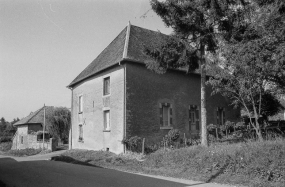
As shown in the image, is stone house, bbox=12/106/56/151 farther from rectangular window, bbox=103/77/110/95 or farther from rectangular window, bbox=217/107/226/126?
rectangular window, bbox=217/107/226/126

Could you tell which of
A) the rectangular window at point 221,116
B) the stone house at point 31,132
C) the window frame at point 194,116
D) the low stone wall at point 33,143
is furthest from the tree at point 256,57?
the stone house at point 31,132

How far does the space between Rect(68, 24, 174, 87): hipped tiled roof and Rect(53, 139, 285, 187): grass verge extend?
7.80 metres

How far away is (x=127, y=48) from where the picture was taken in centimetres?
2016

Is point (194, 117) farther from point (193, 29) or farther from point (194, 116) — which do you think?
point (193, 29)

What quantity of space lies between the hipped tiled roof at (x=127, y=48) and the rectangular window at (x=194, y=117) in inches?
232

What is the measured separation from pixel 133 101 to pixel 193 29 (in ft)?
22.4

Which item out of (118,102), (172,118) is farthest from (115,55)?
(172,118)

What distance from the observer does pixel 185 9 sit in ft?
46.4

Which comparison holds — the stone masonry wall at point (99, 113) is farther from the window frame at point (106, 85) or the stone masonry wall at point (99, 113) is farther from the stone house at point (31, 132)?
the stone house at point (31, 132)

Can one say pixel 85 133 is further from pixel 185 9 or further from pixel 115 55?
pixel 185 9

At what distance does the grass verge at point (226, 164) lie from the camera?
905 cm

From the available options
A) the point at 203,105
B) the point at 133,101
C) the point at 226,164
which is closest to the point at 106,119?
the point at 133,101

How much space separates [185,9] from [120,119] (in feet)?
28.1

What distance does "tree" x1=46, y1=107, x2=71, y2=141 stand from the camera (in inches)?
1470
